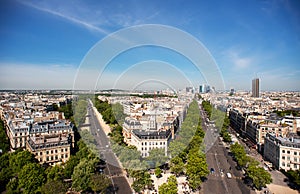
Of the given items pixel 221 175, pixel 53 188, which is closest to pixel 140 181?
pixel 53 188

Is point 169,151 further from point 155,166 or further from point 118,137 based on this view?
point 118,137

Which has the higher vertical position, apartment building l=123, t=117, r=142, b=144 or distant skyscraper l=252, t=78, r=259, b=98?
distant skyscraper l=252, t=78, r=259, b=98

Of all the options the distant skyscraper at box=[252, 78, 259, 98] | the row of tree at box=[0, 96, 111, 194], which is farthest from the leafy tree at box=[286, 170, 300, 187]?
the distant skyscraper at box=[252, 78, 259, 98]

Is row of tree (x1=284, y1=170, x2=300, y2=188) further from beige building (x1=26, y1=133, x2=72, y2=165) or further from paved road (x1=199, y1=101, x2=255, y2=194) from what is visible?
beige building (x1=26, y1=133, x2=72, y2=165)

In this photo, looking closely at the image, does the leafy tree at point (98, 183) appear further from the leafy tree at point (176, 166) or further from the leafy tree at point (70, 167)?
the leafy tree at point (176, 166)

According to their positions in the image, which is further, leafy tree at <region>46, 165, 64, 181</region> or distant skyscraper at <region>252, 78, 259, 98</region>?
distant skyscraper at <region>252, 78, 259, 98</region>

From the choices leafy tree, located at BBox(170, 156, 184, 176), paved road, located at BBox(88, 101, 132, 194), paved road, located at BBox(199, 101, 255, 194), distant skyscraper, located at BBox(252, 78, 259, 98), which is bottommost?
paved road, located at BBox(199, 101, 255, 194)

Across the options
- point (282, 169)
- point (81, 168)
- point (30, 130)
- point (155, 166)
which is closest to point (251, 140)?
point (282, 169)
